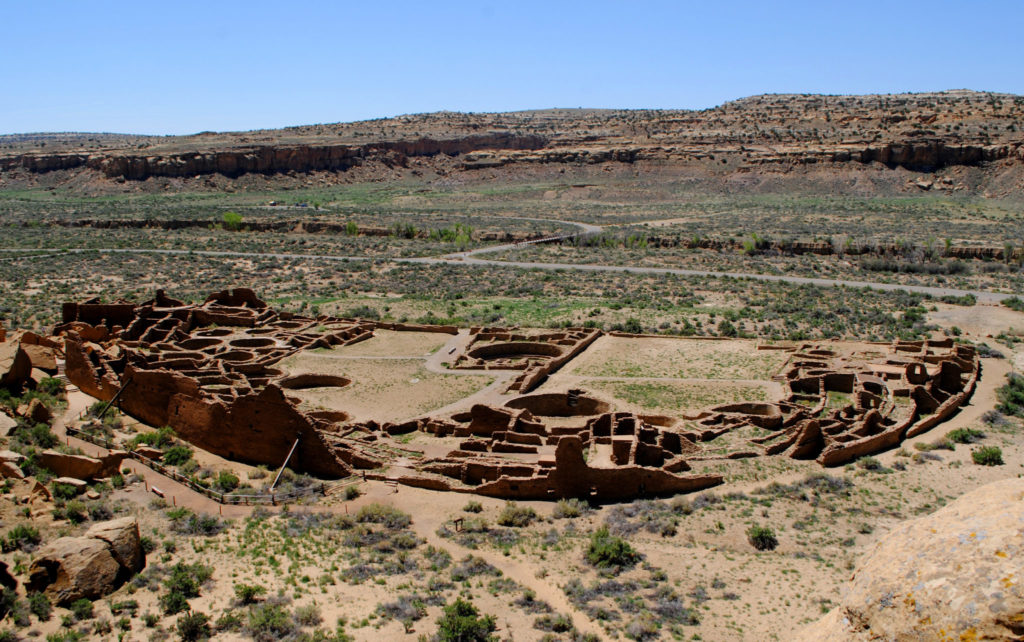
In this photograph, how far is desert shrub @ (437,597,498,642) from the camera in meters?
16.1

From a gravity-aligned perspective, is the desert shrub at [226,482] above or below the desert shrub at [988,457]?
below

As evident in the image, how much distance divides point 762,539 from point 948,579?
1649 centimetres

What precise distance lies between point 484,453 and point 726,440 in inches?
333

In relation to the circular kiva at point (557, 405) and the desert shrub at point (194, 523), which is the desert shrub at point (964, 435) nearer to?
the circular kiva at point (557, 405)

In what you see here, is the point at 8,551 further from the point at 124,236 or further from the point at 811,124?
the point at 811,124

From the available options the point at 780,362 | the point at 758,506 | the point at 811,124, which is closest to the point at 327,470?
the point at 758,506

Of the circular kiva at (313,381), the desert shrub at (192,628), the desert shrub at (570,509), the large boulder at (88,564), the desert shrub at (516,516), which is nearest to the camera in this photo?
the desert shrub at (192,628)

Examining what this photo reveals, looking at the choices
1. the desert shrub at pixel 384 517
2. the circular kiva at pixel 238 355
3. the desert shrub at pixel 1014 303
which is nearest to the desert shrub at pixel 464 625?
the desert shrub at pixel 384 517

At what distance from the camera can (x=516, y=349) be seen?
144 feet

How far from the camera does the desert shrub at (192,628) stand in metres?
15.8

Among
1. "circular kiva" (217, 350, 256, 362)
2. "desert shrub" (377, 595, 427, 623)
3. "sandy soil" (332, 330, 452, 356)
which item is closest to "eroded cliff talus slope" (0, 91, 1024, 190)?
"sandy soil" (332, 330, 452, 356)

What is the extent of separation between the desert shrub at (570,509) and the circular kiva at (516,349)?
19200 millimetres

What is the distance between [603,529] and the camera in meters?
21.8

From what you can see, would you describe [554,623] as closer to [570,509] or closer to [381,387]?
[570,509]
